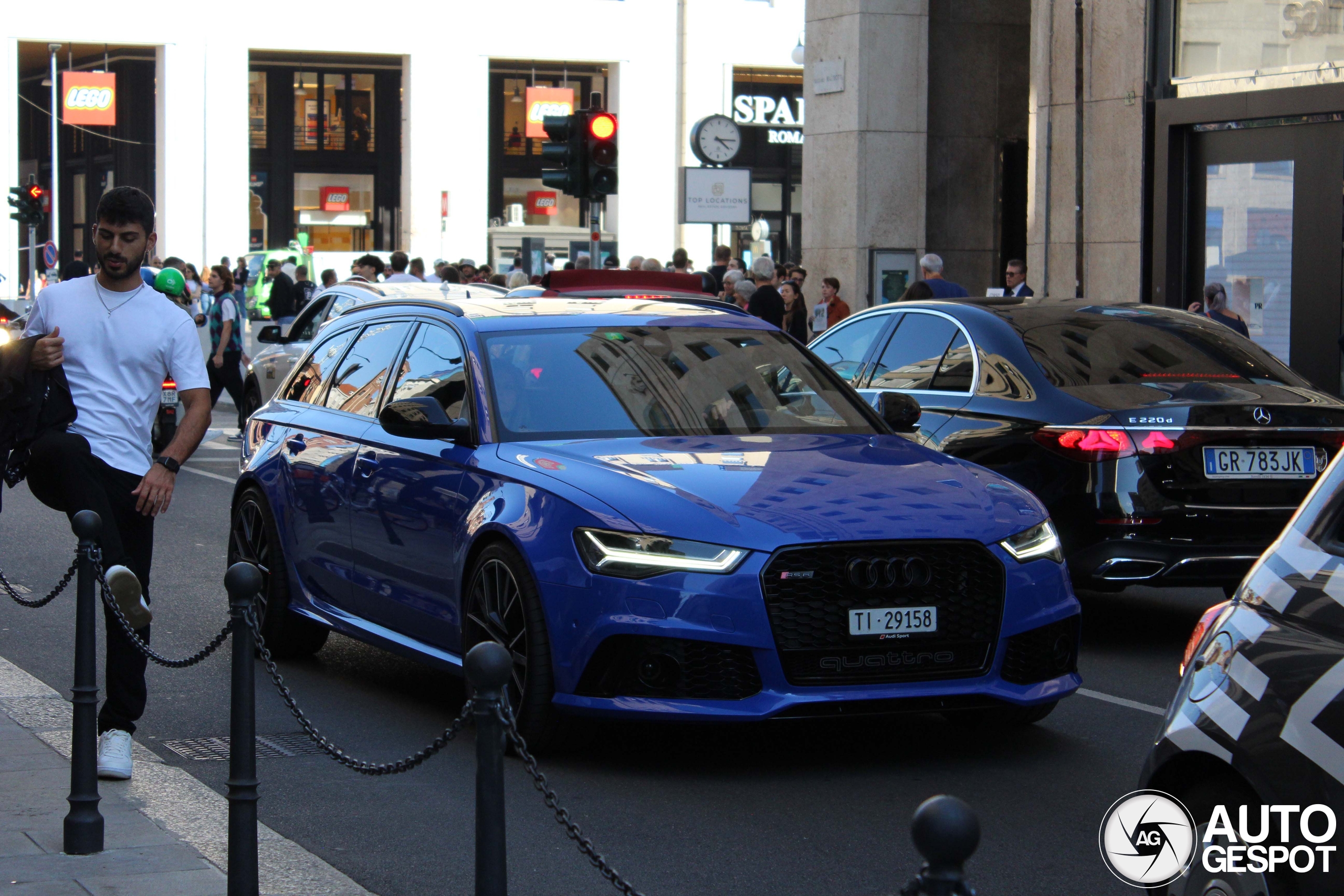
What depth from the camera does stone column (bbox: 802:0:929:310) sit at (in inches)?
835

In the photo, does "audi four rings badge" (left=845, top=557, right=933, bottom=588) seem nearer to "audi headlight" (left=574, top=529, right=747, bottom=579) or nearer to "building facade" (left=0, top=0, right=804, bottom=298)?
"audi headlight" (left=574, top=529, right=747, bottom=579)

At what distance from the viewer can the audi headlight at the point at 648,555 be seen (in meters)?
5.78

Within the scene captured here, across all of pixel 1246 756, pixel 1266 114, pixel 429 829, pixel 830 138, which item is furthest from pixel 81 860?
pixel 830 138

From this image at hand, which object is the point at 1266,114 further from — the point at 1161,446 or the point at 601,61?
the point at 601,61

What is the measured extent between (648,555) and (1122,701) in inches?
97.6

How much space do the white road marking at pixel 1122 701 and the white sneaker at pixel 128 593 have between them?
3.76 meters

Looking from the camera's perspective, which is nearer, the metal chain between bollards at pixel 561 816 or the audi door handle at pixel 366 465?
the metal chain between bollards at pixel 561 816

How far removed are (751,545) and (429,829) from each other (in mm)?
1311

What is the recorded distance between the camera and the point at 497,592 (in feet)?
20.7

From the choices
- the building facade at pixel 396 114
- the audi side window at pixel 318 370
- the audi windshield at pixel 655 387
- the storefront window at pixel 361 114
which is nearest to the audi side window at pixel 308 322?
the audi side window at pixel 318 370

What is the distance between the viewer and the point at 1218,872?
131 inches

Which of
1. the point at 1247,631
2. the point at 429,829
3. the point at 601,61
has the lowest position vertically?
the point at 429,829

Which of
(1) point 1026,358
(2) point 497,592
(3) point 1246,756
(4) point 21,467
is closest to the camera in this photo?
(3) point 1246,756

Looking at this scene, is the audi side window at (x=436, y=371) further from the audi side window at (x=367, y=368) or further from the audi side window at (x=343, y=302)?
the audi side window at (x=343, y=302)
